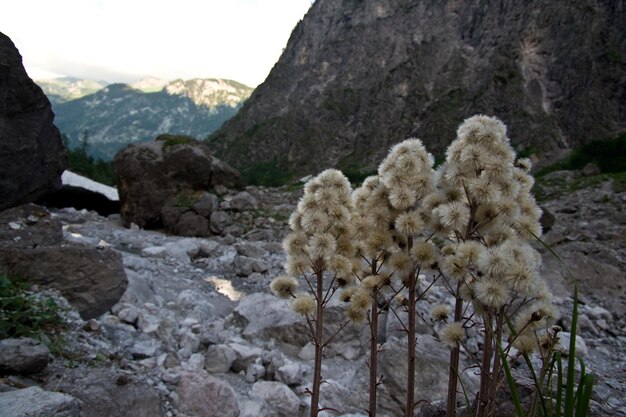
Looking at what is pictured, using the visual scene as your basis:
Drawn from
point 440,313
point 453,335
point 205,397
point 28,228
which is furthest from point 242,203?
point 453,335

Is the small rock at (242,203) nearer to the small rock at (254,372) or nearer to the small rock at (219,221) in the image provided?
the small rock at (219,221)

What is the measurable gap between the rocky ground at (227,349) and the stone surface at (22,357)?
0.09 metres

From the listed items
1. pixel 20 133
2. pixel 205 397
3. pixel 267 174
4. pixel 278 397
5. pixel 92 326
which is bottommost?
pixel 267 174

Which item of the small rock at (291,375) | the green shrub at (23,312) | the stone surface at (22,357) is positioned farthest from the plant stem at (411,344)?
the green shrub at (23,312)

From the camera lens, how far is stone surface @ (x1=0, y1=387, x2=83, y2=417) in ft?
13.0

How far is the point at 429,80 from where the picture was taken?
10838 cm

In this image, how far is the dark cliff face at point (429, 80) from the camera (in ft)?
269

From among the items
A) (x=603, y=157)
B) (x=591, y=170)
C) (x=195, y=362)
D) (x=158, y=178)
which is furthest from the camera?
(x=603, y=157)

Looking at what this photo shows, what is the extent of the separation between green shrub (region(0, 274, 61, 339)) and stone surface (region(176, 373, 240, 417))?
6.92 ft

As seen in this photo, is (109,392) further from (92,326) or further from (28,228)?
(28,228)

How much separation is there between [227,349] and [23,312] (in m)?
2.96

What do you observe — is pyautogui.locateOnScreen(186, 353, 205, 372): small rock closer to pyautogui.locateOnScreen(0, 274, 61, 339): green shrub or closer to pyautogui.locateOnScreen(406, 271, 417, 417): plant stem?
pyautogui.locateOnScreen(0, 274, 61, 339): green shrub

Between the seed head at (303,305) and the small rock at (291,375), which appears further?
the small rock at (291,375)

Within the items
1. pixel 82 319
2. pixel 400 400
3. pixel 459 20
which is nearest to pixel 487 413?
pixel 400 400
